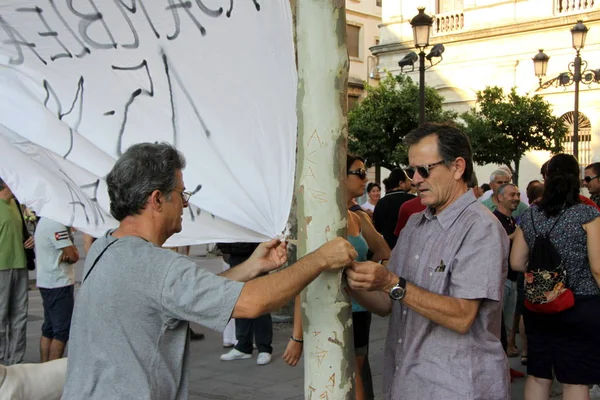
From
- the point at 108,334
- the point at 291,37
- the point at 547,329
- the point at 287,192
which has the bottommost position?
the point at 547,329

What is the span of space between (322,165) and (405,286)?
567 mm

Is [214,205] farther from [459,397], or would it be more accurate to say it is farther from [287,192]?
[459,397]

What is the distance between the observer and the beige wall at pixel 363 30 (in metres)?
46.7

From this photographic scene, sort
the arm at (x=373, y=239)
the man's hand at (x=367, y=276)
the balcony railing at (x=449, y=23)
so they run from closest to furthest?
1. the man's hand at (x=367, y=276)
2. the arm at (x=373, y=239)
3. the balcony railing at (x=449, y=23)

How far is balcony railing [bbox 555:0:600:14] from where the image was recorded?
87.2ft

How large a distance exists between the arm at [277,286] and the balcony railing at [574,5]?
88.1 feet

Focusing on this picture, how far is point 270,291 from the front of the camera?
244cm

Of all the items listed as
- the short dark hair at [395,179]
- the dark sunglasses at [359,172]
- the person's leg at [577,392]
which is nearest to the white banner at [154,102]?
the dark sunglasses at [359,172]

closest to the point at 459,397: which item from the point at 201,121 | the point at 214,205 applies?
the point at 214,205

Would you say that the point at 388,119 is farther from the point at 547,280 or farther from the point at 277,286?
the point at 277,286

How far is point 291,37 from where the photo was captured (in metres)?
2.90

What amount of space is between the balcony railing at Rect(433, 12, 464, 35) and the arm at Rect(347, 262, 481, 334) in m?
29.2

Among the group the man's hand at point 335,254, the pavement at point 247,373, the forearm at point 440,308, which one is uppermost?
the man's hand at point 335,254

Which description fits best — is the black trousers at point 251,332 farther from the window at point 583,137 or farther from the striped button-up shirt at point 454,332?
the window at point 583,137
